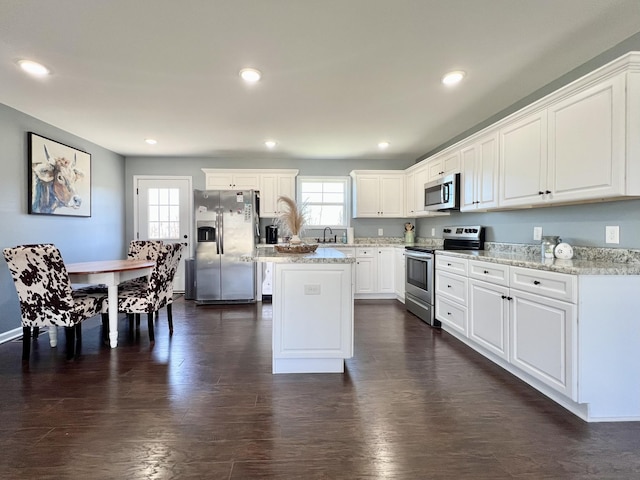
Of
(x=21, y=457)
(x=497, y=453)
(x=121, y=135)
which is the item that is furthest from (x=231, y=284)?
(x=497, y=453)

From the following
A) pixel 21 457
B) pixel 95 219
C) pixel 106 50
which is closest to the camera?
pixel 21 457

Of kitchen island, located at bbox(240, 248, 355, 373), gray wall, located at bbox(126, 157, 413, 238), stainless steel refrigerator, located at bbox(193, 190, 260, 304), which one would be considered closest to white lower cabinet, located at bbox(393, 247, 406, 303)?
gray wall, located at bbox(126, 157, 413, 238)

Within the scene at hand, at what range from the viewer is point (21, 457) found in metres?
1.62

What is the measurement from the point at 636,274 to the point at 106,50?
3.71 m

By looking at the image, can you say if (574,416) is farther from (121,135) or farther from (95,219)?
(95,219)

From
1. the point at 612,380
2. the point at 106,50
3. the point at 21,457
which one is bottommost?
the point at 21,457

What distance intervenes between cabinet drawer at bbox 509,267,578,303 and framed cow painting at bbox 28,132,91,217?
15.9 feet

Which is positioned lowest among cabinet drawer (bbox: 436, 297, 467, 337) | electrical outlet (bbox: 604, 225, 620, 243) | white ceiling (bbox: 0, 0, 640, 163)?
cabinet drawer (bbox: 436, 297, 467, 337)

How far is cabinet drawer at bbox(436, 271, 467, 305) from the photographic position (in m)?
3.17

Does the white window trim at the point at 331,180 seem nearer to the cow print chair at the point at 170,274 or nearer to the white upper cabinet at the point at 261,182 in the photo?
the white upper cabinet at the point at 261,182

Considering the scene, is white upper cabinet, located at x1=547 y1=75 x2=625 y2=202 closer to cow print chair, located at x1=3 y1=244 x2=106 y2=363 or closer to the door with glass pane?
cow print chair, located at x1=3 y1=244 x2=106 y2=363

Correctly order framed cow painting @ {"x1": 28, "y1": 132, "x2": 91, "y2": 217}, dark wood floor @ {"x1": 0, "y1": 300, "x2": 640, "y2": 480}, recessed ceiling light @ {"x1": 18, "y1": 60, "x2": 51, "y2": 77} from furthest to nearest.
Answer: framed cow painting @ {"x1": 28, "y1": 132, "x2": 91, "y2": 217} < recessed ceiling light @ {"x1": 18, "y1": 60, "x2": 51, "y2": 77} < dark wood floor @ {"x1": 0, "y1": 300, "x2": 640, "y2": 480}

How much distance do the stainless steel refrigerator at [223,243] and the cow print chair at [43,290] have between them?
2164 mm

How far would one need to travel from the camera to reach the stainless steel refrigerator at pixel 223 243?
504cm
